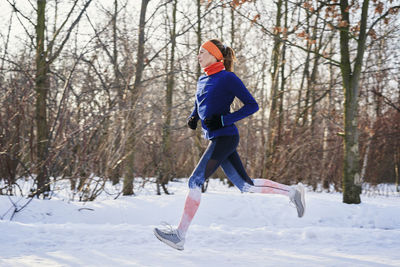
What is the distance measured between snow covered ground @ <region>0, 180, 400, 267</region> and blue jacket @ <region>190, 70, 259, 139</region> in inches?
48.1

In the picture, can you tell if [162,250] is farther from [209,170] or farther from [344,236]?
[344,236]

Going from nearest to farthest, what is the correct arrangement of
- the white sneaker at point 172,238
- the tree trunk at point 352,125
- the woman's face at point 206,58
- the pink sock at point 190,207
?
1. the white sneaker at point 172,238
2. the pink sock at point 190,207
3. the woman's face at point 206,58
4. the tree trunk at point 352,125

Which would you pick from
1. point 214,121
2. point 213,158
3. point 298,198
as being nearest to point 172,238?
point 213,158

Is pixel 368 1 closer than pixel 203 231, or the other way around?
pixel 203 231

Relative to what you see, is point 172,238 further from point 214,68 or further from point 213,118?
point 214,68

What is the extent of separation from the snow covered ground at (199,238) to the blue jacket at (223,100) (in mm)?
1221

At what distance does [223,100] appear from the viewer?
→ 3.19 m

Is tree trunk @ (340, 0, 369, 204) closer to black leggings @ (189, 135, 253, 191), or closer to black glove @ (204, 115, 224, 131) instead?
black leggings @ (189, 135, 253, 191)

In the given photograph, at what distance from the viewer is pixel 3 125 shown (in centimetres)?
639

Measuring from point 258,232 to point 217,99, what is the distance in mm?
2101

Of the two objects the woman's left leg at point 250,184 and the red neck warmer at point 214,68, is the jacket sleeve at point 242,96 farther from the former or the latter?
the woman's left leg at point 250,184

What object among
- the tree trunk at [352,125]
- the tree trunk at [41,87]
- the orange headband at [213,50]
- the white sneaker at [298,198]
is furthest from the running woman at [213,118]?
the tree trunk at [352,125]

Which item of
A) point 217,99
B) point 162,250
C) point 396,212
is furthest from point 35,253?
point 396,212

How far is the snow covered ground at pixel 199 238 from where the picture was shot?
3.40 metres
